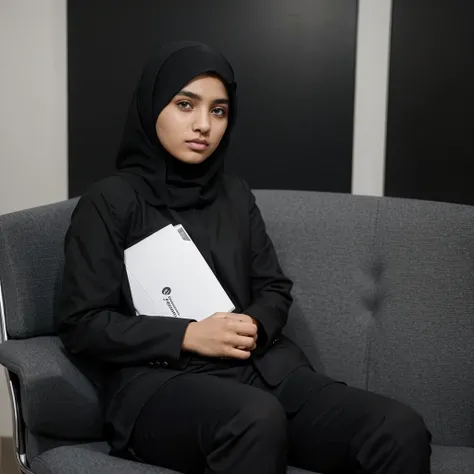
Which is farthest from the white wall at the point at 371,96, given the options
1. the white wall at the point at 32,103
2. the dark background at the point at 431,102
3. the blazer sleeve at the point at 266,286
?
the white wall at the point at 32,103

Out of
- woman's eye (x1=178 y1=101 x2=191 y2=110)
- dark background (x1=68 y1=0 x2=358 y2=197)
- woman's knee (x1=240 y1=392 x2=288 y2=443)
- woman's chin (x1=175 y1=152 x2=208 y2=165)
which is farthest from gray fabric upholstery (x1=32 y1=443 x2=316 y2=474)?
dark background (x1=68 y1=0 x2=358 y2=197)

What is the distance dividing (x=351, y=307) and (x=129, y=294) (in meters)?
0.64

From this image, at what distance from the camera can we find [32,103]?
2.84m

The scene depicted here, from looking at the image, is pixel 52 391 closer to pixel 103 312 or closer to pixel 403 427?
pixel 103 312

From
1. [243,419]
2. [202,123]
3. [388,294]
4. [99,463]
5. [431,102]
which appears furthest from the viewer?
[431,102]

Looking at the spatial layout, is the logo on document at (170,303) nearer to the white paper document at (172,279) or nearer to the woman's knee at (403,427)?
the white paper document at (172,279)

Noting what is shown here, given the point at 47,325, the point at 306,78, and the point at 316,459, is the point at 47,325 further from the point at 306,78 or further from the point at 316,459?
the point at 306,78

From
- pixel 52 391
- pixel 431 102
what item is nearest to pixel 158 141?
pixel 52 391

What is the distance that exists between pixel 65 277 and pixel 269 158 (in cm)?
104

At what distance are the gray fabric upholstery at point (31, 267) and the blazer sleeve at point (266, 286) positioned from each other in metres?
0.48

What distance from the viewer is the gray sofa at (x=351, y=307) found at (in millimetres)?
1996

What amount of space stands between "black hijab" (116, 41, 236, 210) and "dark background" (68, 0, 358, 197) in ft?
2.09

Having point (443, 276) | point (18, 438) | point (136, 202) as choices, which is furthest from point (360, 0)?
point (18, 438)

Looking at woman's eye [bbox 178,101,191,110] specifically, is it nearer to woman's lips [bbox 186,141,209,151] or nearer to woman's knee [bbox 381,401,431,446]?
woman's lips [bbox 186,141,209,151]
